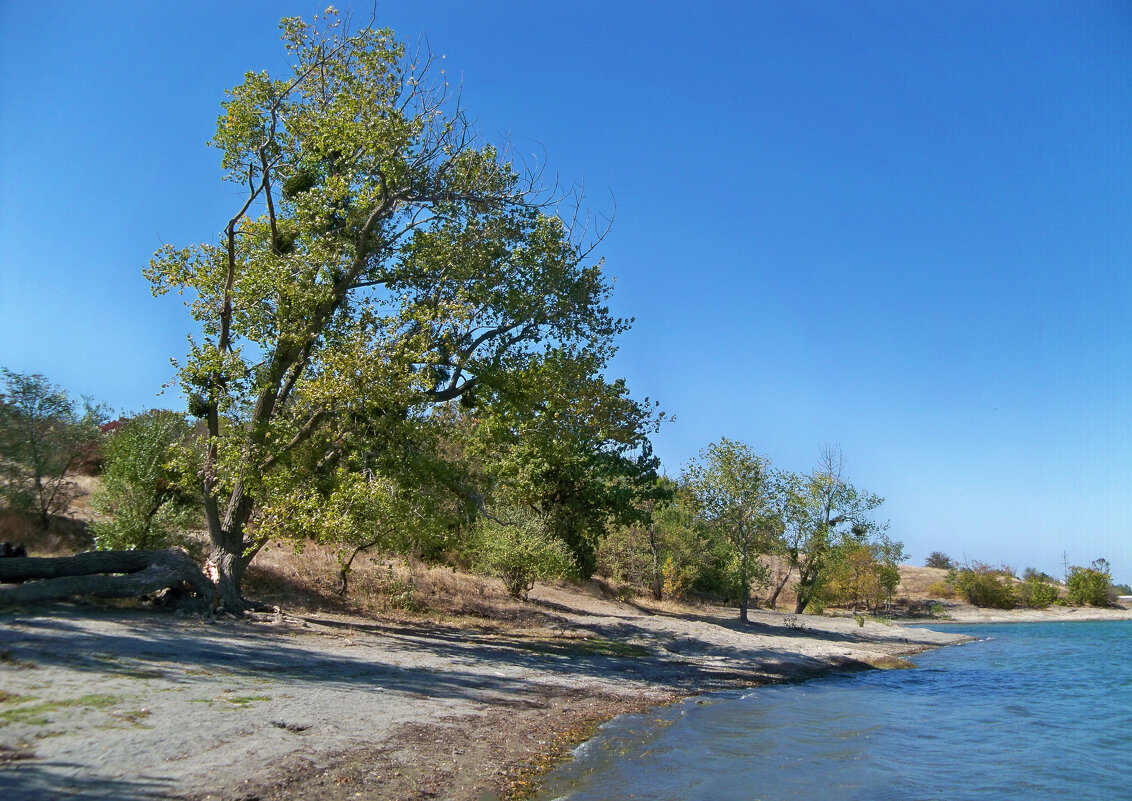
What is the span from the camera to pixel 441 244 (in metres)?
19.3

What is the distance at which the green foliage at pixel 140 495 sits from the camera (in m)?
19.1

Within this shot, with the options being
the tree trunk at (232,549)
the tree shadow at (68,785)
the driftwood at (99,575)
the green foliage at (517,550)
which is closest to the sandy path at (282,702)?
the tree shadow at (68,785)

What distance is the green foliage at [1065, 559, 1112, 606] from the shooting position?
78.0 m

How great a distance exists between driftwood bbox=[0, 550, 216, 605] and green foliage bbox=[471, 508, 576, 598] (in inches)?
413

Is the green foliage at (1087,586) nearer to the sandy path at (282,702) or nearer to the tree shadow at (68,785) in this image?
the sandy path at (282,702)

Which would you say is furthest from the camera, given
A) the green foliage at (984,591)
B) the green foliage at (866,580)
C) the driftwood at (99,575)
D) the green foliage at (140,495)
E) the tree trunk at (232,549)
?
the green foliage at (984,591)

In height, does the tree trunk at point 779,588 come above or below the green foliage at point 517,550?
below

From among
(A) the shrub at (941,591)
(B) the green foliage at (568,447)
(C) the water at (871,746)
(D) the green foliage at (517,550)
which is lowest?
(C) the water at (871,746)

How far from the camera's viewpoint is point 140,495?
19.5 m

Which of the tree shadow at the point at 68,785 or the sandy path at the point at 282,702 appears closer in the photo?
the tree shadow at the point at 68,785

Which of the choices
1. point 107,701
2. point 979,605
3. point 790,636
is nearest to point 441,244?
point 107,701

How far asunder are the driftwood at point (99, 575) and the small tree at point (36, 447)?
951cm

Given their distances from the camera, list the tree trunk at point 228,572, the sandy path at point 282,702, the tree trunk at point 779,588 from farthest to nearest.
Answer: the tree trunk at point 779,588 < the tree trunk at point 228,572 < the sandy path at point 282,702

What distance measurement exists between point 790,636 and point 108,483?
28300 millimetres
